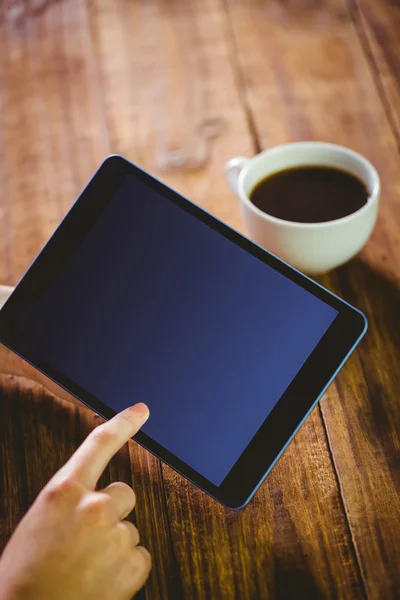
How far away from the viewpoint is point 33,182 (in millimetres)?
903

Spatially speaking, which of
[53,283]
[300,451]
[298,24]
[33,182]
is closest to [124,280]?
[53,283]

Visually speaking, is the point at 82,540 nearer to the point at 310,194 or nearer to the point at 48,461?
the point at 48,461

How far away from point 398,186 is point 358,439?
13.9 inches

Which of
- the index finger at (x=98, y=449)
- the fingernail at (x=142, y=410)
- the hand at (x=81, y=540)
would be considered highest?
the fingernail at (x=142, y=410)

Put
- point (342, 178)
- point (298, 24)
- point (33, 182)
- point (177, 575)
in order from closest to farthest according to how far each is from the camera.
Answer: point (177, 575) → point (342, 178) → point (33, 182) → point (298, 24)

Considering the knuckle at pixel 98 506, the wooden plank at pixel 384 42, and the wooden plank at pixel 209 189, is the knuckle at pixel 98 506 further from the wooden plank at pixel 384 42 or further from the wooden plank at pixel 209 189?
the wooden plank at pixel 384 42

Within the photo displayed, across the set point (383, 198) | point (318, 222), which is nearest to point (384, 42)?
point (383, 198)

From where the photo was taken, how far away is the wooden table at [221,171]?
581mm

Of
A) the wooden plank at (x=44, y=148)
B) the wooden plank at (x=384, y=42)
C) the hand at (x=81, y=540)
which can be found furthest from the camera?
the wooden plank at (x=384, y=42)

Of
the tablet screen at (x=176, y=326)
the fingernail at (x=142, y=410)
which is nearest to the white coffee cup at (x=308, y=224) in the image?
the tablet screen at (x=176, y=326)

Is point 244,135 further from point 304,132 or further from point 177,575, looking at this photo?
point 177,575

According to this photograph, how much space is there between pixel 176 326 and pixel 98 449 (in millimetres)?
131

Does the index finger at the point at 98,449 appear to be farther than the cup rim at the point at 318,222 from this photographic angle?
No

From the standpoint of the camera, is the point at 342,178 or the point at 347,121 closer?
the point at 342,178
